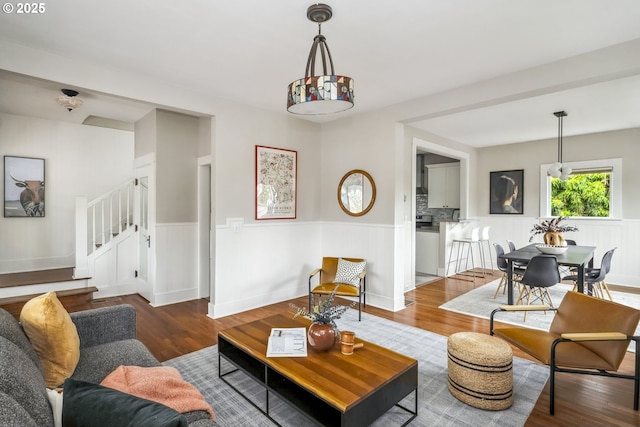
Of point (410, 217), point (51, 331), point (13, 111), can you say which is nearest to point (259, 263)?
point (410, 217)

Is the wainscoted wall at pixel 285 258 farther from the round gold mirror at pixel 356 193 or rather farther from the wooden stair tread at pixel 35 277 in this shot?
the wooden stair tread at pixel 35 277

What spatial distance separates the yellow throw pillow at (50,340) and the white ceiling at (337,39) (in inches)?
76.5

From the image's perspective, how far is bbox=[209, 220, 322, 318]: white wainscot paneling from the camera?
409cm

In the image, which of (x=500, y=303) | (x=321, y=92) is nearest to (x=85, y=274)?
(x=321, y=92)

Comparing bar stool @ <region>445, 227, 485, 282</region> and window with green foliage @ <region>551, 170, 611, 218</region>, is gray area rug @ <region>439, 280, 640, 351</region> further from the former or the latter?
window with green foliage @ <region>551, 170, 611, 218</region>

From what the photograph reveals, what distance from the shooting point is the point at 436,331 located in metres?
3.62

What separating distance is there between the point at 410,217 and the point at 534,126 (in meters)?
2.57

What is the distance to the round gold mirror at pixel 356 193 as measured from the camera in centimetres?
460

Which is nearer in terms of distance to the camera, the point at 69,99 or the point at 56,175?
the point at 69,99

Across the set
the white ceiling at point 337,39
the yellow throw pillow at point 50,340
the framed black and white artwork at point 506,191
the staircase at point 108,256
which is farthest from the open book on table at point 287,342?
the framed black and white artwork at point 506,191

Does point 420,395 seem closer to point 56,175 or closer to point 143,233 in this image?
point 143,233

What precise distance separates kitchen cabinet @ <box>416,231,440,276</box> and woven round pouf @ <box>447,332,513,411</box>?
14.2 ft

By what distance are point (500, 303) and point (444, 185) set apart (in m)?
3.28

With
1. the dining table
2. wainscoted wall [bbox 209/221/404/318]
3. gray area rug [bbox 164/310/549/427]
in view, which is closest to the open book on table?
gray area rug [bbox 164/310/549/427]
